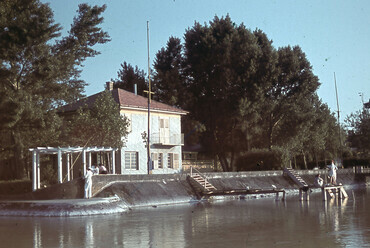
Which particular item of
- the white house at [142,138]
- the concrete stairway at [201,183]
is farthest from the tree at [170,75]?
the concrete stairway at [201,183]

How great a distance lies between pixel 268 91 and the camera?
68.1 meters

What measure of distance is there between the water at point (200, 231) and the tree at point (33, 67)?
54.5 ft

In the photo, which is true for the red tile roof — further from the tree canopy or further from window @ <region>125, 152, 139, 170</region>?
the tree canopy

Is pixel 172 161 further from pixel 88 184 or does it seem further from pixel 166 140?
pixel 88 184

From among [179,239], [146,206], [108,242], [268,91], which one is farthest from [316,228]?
[268,91]

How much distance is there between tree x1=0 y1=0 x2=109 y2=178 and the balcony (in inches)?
450

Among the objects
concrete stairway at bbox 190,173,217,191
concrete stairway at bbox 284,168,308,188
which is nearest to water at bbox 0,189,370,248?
concrete stairway at bbox 190,173,217,191

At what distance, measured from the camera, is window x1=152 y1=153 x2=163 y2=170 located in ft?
176

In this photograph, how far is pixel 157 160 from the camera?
54125mm

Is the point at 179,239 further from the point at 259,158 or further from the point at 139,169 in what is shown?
the point at 259,158

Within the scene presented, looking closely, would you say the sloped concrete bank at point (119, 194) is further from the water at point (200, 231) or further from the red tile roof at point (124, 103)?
the red tile roof at point (124, 103)

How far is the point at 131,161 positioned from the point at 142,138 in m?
2.74

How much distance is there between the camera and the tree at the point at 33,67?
3997cm

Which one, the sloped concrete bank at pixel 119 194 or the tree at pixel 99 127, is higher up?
the tree at pixel 99 127
